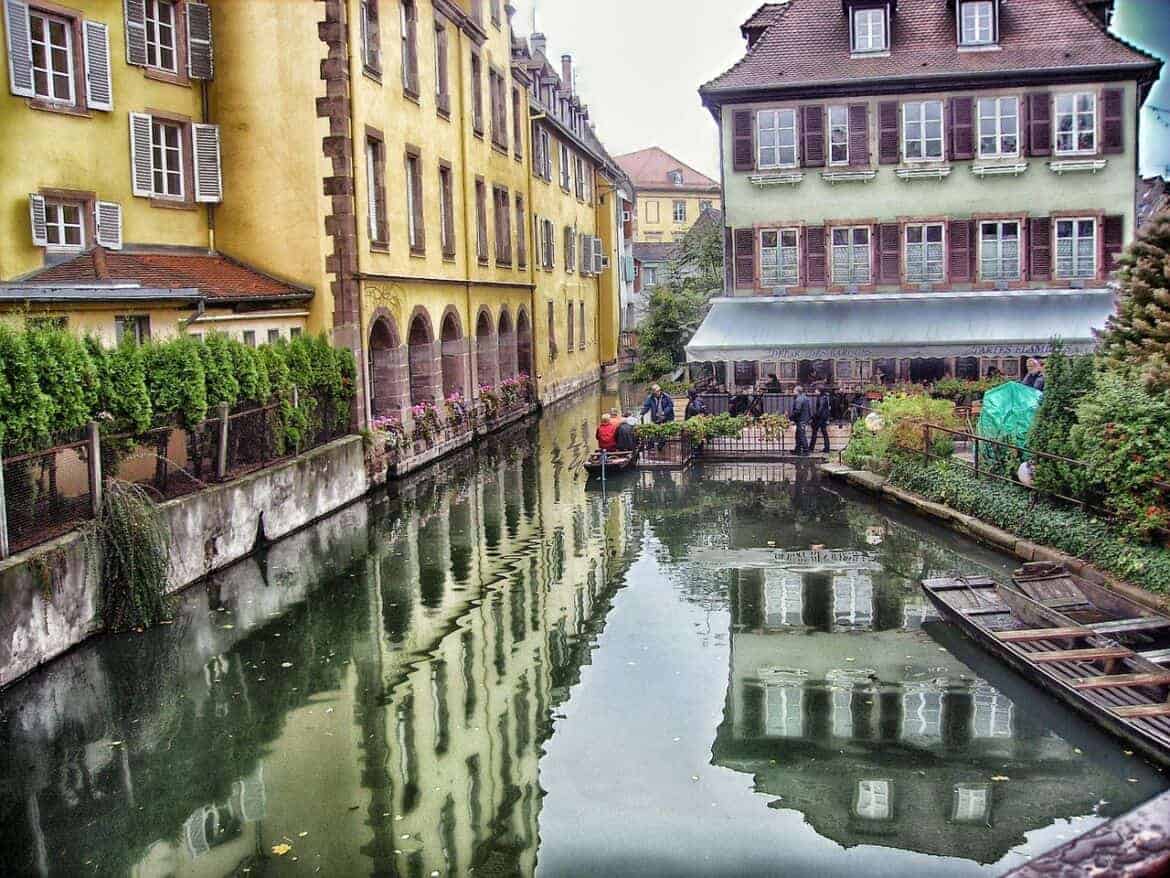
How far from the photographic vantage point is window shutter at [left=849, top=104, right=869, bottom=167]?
105 feet

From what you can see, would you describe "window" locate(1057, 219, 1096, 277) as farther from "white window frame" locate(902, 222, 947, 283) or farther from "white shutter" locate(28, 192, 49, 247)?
"white shutter" locate(28, 192, 49, 247)

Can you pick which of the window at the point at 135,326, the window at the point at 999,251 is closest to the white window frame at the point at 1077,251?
the window at the point at 999,251

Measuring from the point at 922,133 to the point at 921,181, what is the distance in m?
1.29

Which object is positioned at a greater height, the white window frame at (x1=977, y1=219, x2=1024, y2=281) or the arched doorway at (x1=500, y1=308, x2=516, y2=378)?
the white window frame at (x1=977, y1=219, x2=1024, y2=281)

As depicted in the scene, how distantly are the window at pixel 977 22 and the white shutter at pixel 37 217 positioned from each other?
928 inches

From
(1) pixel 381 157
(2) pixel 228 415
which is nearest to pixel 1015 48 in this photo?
(1) pixel 381 157

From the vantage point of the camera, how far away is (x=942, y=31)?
32719mm

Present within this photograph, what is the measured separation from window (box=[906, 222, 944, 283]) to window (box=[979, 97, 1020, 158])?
2282mm

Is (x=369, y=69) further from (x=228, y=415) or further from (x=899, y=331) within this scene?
(x=899, y=331)

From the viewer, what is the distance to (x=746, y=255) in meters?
32.9

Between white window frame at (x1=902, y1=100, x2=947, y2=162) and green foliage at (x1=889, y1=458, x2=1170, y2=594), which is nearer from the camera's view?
green foliage at (x1=889, y1=458, x2=1170, y2=594)

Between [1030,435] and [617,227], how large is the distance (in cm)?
4551

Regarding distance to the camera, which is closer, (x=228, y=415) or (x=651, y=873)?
(x=651, y=873)

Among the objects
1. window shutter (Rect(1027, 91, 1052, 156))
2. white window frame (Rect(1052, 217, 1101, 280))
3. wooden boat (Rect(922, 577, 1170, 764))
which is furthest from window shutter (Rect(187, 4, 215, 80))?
white window frame (Rect(1052, 217, 1101, 280))
